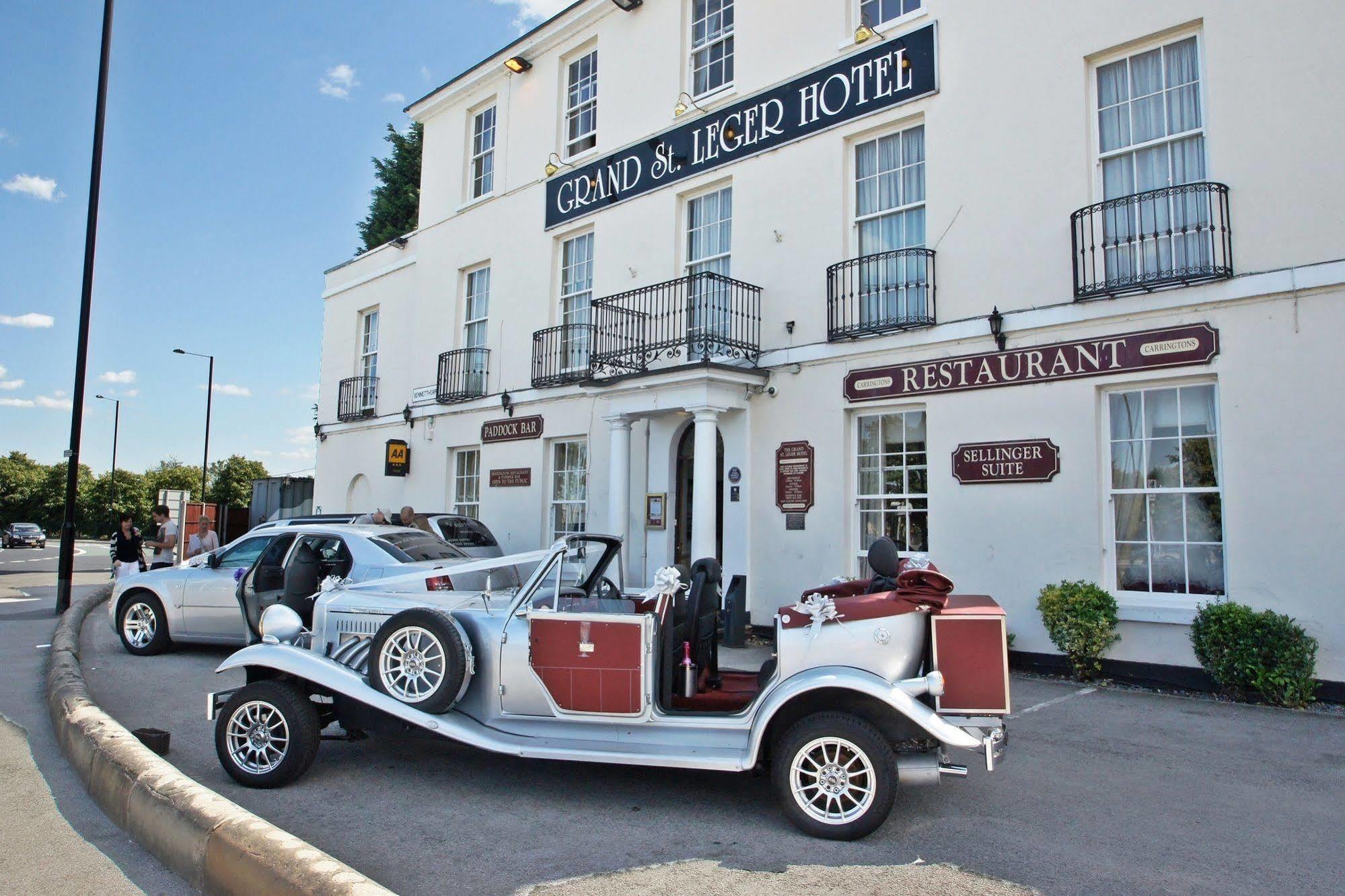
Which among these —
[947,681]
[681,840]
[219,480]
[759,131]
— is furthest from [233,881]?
[219,480]

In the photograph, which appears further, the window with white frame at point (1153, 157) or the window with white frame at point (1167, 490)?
the window with white frame at point (1153, 157)

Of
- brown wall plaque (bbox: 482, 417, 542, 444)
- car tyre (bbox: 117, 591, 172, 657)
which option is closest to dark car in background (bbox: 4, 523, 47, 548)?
brown wall plaque (bbox: 482, 417, 542, 444)

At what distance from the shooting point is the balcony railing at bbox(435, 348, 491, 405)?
17.7 m

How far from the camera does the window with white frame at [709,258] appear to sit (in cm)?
1286

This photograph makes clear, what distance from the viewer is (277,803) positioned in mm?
5289

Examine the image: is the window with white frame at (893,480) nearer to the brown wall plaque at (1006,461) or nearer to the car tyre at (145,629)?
the brown wall plaque at (1006,461)

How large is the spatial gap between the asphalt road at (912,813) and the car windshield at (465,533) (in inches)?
251

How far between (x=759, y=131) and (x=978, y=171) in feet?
11.7

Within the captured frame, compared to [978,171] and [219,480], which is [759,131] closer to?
[978,171]

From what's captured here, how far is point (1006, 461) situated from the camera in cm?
1016

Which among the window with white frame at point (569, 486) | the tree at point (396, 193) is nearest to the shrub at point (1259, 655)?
the window with white frame at point (569, 486)

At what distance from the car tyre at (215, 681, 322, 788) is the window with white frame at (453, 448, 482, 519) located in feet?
38.7

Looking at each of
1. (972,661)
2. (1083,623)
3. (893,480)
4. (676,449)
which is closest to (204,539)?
(676,449)

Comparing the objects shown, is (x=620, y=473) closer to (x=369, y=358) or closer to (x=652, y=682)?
(x=652, y=682)
